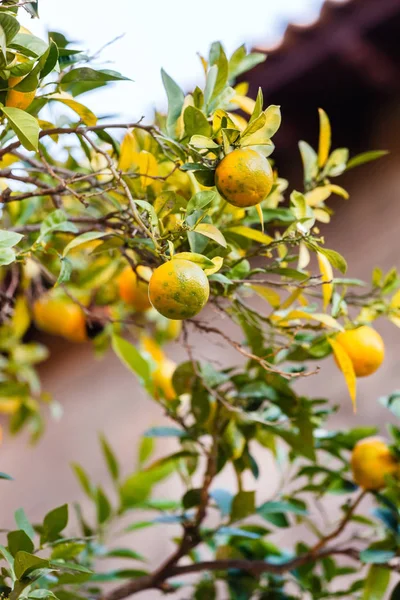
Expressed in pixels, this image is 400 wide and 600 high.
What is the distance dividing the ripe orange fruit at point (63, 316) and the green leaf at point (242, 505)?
1.61 feet

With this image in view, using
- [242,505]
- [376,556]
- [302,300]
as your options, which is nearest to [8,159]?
[302,300]

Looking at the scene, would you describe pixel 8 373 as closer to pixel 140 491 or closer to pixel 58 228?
pixel 140 491

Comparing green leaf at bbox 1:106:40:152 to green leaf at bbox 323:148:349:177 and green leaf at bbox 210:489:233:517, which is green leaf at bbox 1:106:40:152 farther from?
green leaf at bbox 210:489:233:517

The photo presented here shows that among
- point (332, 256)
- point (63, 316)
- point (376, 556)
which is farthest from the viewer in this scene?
point (63, 316)

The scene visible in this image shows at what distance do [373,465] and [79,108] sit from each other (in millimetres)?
575

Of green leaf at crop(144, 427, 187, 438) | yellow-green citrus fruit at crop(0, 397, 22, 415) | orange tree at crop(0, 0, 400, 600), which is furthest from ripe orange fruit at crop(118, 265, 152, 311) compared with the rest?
yellow-green citrus fruit at crop(0, 397, 22, 415)

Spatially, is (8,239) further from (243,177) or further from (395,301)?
(395,301)

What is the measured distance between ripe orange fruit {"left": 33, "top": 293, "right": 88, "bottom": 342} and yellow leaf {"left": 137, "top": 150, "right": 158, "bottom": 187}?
0.62 m

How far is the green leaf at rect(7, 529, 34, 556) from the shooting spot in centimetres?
56

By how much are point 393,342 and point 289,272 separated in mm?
959

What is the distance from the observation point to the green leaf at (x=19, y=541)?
559 mm

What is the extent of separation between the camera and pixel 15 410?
1.37 meters

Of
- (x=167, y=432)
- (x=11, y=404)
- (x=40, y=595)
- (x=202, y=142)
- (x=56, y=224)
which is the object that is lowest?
(x=11, y=404)

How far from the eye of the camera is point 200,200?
1.64 feet
